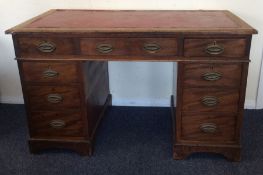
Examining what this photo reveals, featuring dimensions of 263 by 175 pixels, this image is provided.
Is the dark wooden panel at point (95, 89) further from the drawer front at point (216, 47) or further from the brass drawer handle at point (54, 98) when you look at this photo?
the drawer front at point (216, 47)

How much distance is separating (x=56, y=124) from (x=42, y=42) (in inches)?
18.3

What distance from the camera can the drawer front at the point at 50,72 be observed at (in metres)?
1.60

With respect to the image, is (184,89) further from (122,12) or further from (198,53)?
(122,12)

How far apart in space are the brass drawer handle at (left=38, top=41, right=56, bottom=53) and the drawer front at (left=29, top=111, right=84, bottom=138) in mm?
354

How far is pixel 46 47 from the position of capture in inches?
61.4

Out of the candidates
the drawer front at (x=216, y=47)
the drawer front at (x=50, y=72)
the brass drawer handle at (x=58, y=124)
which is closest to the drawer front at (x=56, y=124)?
the brass drawer handle at (x=58, y=124)

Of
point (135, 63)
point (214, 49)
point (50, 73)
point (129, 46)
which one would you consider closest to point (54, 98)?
point (50, 73)

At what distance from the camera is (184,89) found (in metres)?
1.60

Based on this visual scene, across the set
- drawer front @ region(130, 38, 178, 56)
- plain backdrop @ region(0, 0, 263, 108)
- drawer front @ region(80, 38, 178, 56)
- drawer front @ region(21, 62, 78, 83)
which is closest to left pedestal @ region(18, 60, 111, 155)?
drawer front @ region(21, 62, 78, 83)

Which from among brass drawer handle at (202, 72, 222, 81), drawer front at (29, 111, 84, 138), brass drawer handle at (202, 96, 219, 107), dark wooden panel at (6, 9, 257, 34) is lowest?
drawer front at (29, 111, 84, 138)

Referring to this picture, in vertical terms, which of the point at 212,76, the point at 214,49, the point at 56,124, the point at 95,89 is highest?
the point at 214,49

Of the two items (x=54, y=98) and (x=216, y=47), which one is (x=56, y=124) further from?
(x=216, y=47)

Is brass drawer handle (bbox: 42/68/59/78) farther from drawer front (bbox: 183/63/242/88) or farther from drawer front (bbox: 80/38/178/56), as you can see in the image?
drawer front (bbox: 183/63/242/88)

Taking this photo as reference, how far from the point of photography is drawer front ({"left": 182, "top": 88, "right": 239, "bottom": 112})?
5.23 ft
